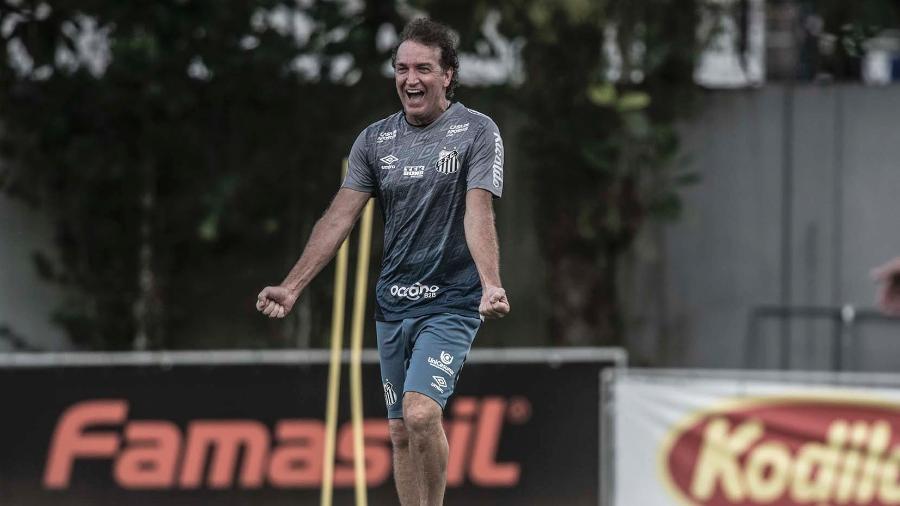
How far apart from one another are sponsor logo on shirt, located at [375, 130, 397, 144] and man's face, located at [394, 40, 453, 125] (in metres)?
0.13

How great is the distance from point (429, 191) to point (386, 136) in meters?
0.31

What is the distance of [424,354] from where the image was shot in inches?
249

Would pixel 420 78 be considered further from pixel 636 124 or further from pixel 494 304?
pixel 636 124

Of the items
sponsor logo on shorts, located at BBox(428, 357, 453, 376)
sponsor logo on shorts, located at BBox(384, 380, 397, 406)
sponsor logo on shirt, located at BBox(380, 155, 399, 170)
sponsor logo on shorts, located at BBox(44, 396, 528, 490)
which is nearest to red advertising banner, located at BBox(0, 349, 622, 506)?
sponsor logo on shorts, located at BBox(44, 396, 528, 490)

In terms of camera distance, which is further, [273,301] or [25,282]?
[25,282]

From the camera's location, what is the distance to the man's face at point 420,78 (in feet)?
20.2

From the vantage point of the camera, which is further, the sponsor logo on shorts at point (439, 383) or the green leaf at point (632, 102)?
the green leaf at point (632, 102)

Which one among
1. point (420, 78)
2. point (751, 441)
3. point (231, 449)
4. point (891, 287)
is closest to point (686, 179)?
point (751, 441)

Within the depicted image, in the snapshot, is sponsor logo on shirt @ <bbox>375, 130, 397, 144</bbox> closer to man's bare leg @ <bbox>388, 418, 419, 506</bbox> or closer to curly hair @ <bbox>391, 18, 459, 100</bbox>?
curly hair @ <bbox>391, 18, 459, 100</bbox>

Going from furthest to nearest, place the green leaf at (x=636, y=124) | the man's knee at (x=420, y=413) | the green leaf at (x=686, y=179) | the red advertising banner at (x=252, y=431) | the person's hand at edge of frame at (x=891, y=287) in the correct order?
the green leaf at (x=686, y=179), the green leaf at (x=636, y=124), the red advertising banner at (x=252, y=431), the person's hand at edge of frame at (x=891, y=287), the man's knee at (x=420, y=413)

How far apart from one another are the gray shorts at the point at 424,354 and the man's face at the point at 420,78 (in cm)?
84

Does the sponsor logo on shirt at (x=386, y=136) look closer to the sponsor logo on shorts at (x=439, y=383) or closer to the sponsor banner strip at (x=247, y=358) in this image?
the sponsor logo on shorts at (x=439, y=383)

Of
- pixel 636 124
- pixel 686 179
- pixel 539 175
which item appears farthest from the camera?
pixel 539 175

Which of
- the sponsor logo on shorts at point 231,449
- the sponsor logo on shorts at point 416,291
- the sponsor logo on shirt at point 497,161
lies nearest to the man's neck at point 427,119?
the sponsor logo on shirt at point 497,161
